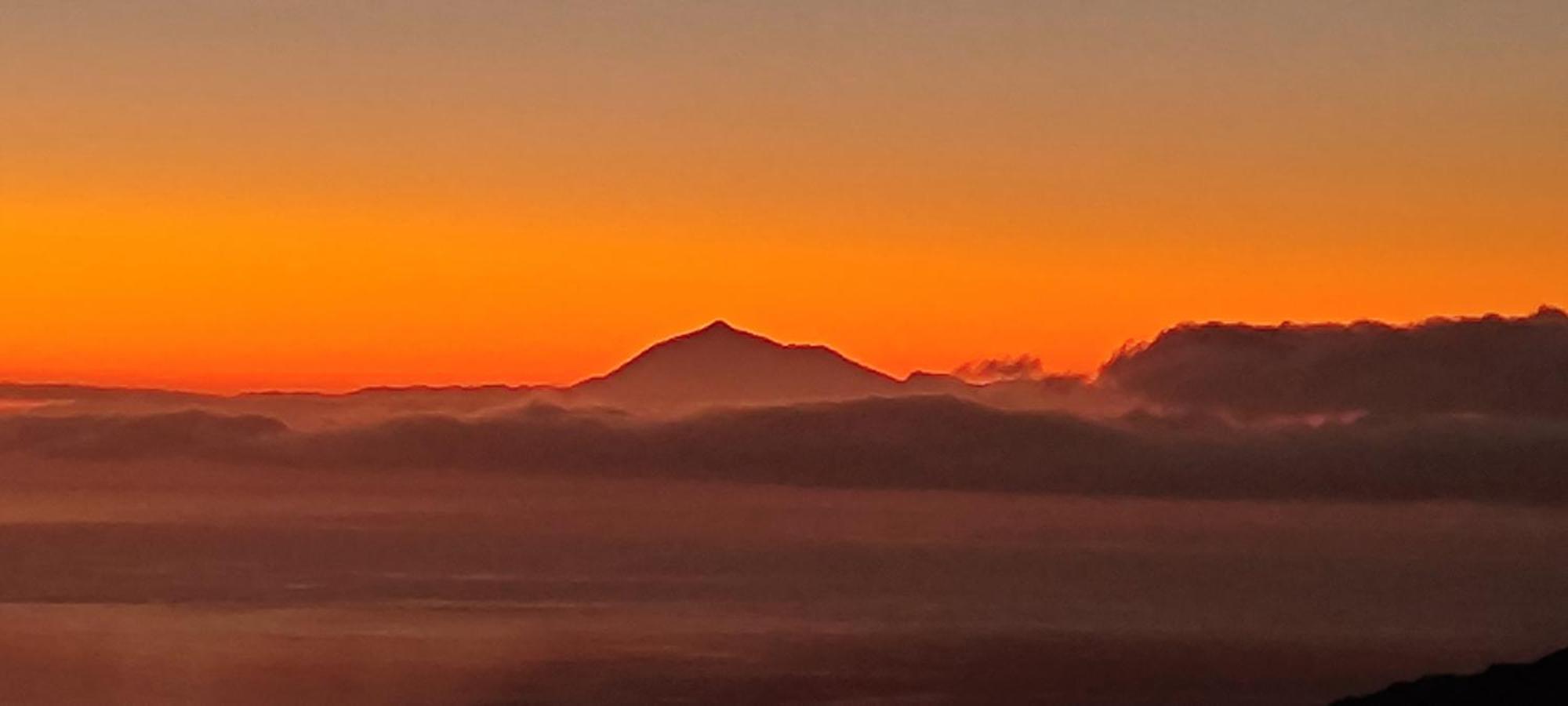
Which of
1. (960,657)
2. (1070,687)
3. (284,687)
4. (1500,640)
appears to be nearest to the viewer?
(284,687)

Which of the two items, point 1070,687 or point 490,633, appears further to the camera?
point 490,633

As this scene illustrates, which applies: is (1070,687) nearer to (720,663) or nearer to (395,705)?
(720,663)

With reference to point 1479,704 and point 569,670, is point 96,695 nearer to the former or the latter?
point 569,670

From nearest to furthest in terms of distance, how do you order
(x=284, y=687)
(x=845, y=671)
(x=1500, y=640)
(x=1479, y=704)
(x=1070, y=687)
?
1. (x=1479, y=704)
2. (x=284, y=687)
3. (x=1070, y=687)
4. (x=845, y=671)
5. (x=1500, y=640)

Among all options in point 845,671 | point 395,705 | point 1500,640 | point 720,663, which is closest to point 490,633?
point 720,663

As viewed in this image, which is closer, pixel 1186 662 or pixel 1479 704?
pixel 1479 704

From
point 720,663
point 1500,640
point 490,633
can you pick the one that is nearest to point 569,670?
point 720,663
